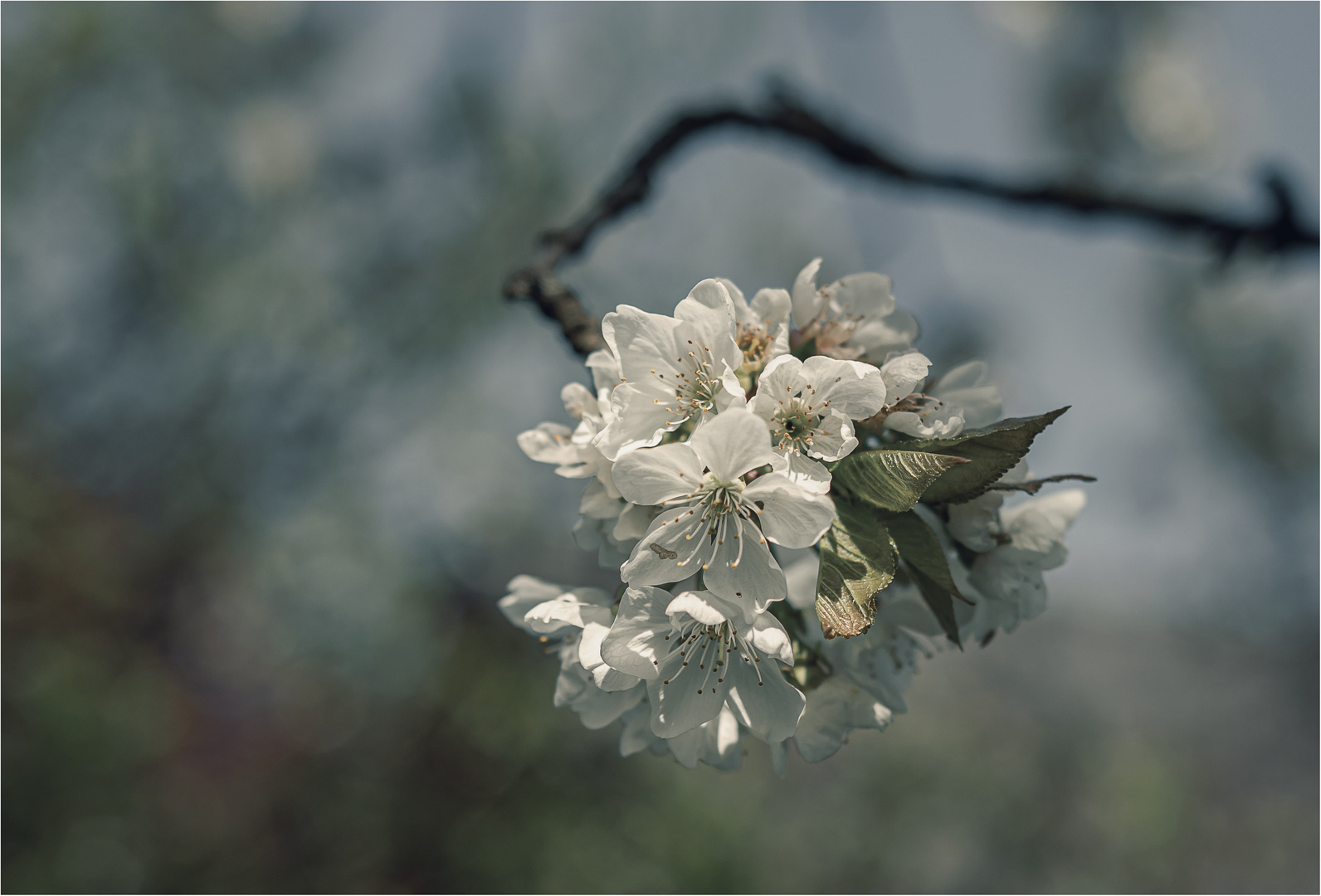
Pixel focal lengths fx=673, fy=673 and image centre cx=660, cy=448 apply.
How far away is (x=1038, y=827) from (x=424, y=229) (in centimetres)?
723

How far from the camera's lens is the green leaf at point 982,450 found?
765 mm

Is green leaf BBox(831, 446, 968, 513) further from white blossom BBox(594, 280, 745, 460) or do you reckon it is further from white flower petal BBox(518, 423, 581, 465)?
white flower petal BBox(518, 423, 581, 465)

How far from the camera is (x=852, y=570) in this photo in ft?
2.63

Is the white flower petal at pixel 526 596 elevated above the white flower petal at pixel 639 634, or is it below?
below

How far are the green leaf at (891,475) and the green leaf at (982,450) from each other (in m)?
0.03

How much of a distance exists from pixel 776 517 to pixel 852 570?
4.4 inches

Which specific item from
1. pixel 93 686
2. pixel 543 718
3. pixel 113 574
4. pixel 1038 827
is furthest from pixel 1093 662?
pixel 113 574

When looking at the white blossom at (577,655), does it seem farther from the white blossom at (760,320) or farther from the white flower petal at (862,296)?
the white flower petal at (862,296)

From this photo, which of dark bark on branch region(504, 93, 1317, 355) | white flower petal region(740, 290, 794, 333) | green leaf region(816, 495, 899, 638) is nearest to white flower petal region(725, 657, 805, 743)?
green leaf region(816, 495, 899, 638)

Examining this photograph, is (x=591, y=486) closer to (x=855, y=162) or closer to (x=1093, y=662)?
(x=855, y=162)

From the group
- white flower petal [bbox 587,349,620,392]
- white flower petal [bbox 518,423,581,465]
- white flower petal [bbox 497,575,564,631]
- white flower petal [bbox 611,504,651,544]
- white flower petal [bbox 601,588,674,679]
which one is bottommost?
white flower petal [bbox 497,575,564,631]

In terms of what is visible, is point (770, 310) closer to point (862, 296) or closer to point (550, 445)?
point (862, 296)

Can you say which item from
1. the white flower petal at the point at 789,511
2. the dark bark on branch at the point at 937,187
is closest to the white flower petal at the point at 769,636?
the white flower petal at the point at 789,511

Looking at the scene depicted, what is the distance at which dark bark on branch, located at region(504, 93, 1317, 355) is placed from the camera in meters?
1.58
